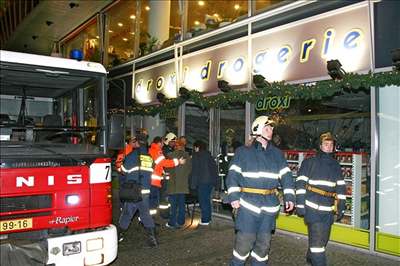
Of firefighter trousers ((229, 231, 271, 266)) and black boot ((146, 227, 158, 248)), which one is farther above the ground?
firefighter trousers ((229, 231, 271, 266))

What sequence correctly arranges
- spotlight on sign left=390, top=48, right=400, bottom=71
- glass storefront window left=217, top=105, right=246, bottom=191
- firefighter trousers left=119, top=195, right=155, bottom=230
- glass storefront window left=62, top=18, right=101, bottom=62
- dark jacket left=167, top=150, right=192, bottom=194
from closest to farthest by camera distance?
1. spotlight on sign left=390, top=48, right=400, bottom=71
2. firefighter trousers left=119, top=195, right=155, bottom=230
3. dark jacket left=167, top=150, right=192, bottom=194
4. glass storefront window left=217, top=105, right=246, bottom=191
5. glass storefront window left=62, top=18, right=101, bottom=62

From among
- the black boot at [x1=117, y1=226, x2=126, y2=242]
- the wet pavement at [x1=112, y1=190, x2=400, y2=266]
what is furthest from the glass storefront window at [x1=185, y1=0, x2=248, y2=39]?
the black boot at [x1=117, y1=226, x2=126, y2=242]

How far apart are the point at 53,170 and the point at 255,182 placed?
232 centimetres

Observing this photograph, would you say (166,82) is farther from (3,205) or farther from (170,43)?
(3,205)

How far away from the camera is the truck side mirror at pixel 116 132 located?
186 inches

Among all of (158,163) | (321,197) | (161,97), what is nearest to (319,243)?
(321,197)

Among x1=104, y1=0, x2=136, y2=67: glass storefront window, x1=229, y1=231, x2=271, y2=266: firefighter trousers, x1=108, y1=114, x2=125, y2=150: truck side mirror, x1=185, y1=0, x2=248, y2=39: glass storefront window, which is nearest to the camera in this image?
x1=229, y1=231, x2=271, y2=266: firefighter trousers

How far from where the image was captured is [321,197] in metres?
5.05

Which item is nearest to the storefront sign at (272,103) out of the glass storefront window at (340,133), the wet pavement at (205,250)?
the glass storefront window at (340,133)

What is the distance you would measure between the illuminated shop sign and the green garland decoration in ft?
1.05

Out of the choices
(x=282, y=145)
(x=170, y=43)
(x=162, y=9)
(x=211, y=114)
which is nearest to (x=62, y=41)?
(x=162, y=9)

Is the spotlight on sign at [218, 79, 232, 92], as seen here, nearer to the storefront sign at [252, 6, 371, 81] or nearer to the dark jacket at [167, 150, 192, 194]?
the storefront sign at [252, 6, 371, 81]

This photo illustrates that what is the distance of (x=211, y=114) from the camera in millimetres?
10203

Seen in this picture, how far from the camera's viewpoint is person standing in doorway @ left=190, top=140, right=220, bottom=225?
8.07 m
